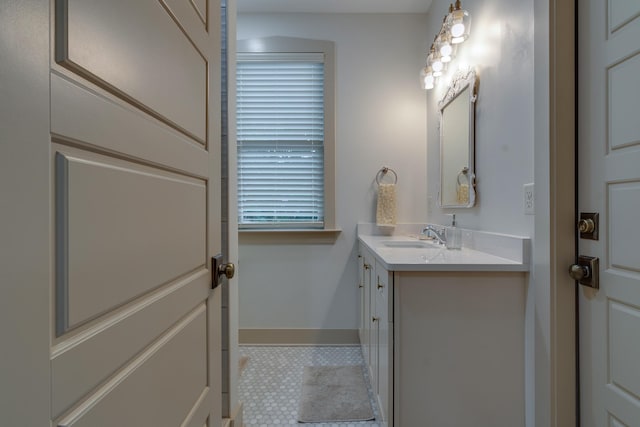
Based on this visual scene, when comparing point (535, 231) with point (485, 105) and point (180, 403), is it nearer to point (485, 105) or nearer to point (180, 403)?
point (485, 105)

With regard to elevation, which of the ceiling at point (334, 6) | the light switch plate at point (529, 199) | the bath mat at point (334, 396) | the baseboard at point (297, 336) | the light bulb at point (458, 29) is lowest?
the bath mat at point (334, 396)

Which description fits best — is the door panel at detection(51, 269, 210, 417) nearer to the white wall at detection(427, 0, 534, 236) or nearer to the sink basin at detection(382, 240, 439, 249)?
the white wall at detection(427, 0, 534, 236)

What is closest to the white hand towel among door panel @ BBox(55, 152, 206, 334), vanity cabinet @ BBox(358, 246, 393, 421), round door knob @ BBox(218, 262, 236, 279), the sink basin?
the sink basin

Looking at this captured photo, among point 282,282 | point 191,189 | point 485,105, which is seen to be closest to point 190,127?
point 191,189

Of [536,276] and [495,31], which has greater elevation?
[495,31]

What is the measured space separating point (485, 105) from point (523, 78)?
0.31m

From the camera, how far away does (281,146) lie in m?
2.55

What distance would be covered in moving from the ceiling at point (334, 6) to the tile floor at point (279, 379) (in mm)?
2685

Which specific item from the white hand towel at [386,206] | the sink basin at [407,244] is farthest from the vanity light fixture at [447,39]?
the sink basin at [407,244]

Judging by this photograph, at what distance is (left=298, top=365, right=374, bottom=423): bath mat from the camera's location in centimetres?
163

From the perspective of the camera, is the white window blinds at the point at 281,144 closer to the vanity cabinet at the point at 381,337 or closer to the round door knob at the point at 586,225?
the vanity cabinet at the point at 381,337

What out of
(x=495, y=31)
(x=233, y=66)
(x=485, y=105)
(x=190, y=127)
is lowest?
(x=190, y=127)

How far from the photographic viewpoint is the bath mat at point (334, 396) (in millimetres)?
1634

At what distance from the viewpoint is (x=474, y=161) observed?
1.65 m
